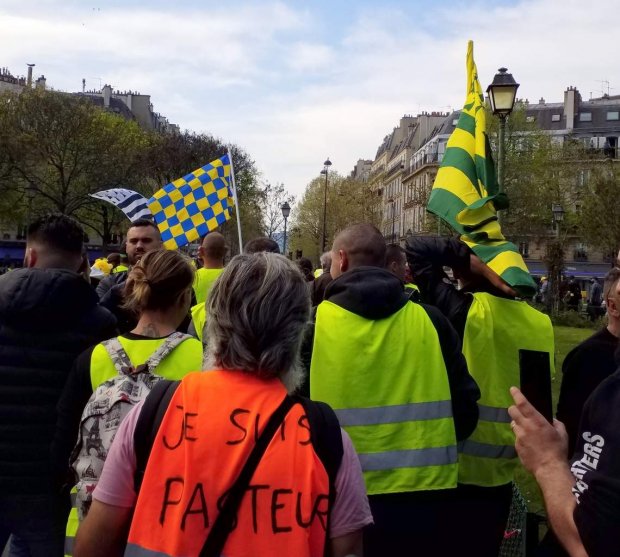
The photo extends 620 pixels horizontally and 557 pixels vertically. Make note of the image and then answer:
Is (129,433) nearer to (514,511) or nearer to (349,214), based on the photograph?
(514,511)

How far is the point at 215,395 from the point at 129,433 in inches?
9.6

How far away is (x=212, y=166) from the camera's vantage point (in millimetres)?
11242

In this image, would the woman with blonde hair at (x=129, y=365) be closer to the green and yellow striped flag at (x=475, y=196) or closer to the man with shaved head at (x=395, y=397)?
the man with shaved head at (x=395, y=397)

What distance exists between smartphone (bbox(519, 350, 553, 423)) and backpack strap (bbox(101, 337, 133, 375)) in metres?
1.38

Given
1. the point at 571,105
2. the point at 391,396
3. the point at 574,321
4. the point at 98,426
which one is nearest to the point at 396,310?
the point at 391,396

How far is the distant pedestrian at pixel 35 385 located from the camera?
118 inches

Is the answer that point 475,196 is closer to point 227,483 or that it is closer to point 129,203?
point 227,483

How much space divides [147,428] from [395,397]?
1.33 meters

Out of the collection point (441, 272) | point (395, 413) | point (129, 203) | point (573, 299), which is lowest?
point (573, 299)

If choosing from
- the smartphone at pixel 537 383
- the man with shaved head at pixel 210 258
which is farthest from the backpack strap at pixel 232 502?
the man with shaved head at pixel 210 258

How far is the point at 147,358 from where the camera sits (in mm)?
2707

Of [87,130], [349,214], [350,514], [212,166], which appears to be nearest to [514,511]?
[350,514]

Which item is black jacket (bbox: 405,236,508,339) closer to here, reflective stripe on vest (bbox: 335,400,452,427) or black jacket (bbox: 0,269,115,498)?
reflective stripe on vest (bbox: 335,400,452,427)

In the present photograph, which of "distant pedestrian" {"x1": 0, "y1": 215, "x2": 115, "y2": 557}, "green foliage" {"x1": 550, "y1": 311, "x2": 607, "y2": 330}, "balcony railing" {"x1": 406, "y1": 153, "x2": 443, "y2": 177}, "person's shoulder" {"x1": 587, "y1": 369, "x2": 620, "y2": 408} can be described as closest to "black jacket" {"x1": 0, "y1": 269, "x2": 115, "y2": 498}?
"distant pedestrian" {"x1": 0, "y1": 215, "x2": 115, "y2": 557}
